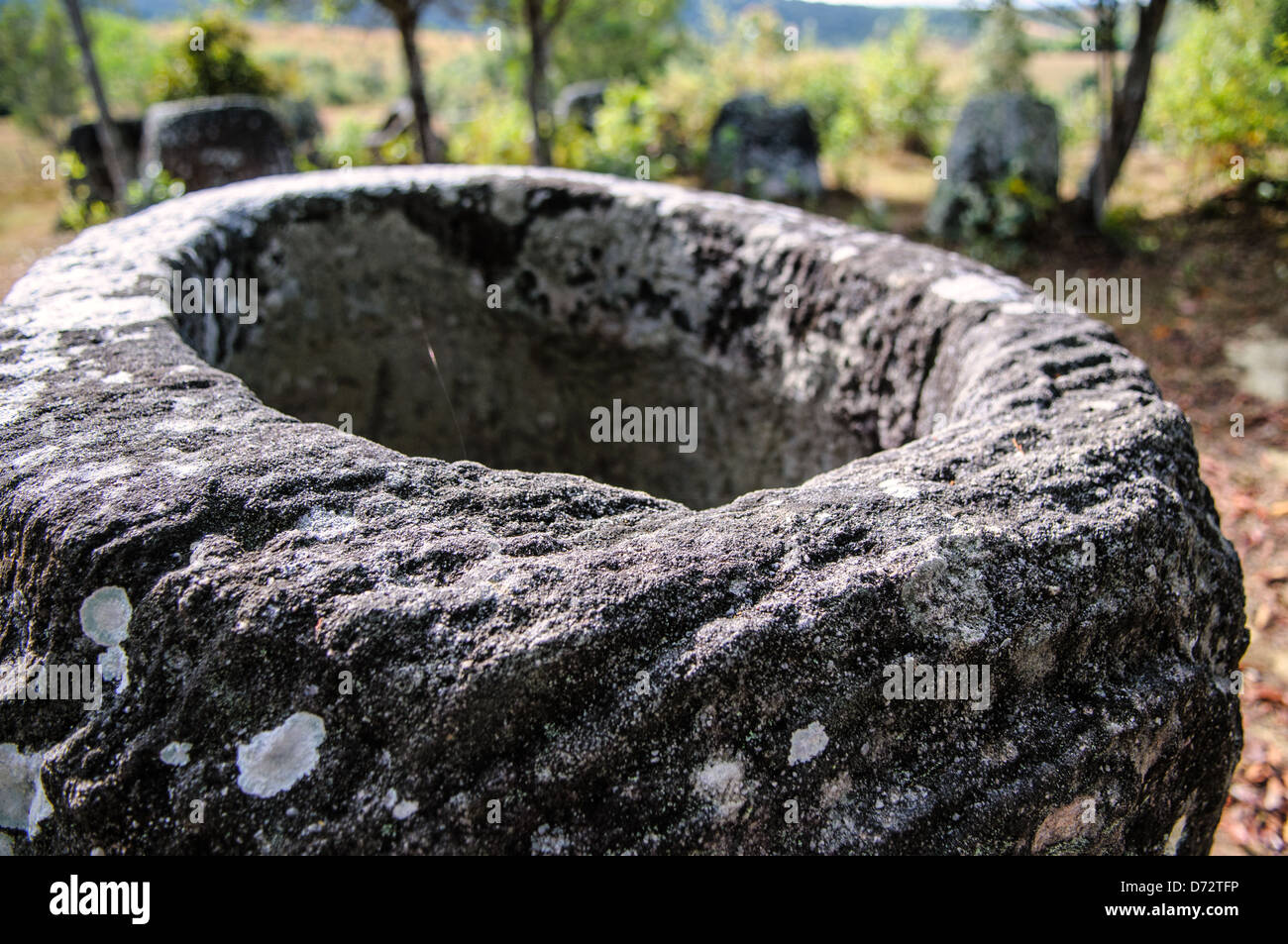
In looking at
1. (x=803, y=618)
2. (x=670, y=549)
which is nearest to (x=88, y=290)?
(x=670, y=549)

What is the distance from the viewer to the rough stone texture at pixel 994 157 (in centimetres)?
840

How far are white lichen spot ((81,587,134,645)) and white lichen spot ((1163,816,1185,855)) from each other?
1797 mm

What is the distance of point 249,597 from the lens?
1.19 meters

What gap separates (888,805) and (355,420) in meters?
2.73

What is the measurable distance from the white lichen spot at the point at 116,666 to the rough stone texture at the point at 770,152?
9.66 meters

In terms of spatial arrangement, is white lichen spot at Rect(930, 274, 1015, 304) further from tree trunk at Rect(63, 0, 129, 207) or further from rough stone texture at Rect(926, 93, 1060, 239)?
tree trunk at Rect(63, 0, 129, 207)

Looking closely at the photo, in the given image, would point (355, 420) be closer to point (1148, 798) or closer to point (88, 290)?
point (88, 290)

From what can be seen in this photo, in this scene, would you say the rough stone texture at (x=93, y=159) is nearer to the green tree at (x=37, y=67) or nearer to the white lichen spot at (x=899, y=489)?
the green tree at (x=37, y=67)

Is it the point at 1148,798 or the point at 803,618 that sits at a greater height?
the point at 803,618

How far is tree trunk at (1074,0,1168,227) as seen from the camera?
7.56 m

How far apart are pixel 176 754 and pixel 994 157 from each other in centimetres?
913
